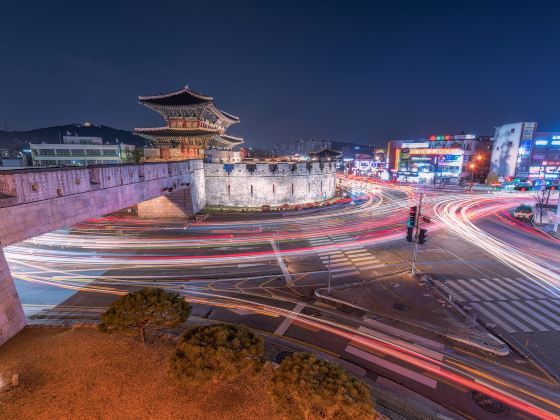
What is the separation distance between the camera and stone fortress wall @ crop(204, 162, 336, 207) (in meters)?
39.2

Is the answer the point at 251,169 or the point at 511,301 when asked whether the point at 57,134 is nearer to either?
the point at 251,169

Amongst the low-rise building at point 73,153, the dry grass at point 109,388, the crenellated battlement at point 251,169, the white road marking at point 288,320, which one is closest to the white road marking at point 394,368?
the white road marking at point 288,320

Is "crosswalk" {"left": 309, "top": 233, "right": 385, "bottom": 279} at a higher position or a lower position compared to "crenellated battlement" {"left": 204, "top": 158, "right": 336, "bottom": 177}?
lower

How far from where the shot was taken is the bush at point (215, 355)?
6809 mm

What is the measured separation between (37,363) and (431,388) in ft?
45.2

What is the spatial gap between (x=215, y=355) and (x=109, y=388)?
402 cm

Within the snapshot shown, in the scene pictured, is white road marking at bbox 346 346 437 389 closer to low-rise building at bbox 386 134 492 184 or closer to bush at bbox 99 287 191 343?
bush at bbox 99 287 191 343

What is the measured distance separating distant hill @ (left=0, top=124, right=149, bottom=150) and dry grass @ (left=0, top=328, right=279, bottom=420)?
15381 cm

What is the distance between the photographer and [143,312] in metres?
8.74

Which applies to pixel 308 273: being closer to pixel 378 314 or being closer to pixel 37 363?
pixel 378 314

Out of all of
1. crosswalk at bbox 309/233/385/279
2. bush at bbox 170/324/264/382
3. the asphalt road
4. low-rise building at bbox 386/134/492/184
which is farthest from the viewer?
low-rise building at bbox 386/134/492/184

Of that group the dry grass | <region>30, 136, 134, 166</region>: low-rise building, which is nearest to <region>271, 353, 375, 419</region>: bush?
the dry grass

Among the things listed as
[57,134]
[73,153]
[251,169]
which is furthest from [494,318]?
[57,134]

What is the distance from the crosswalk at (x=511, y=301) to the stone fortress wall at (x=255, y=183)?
89.4ft
